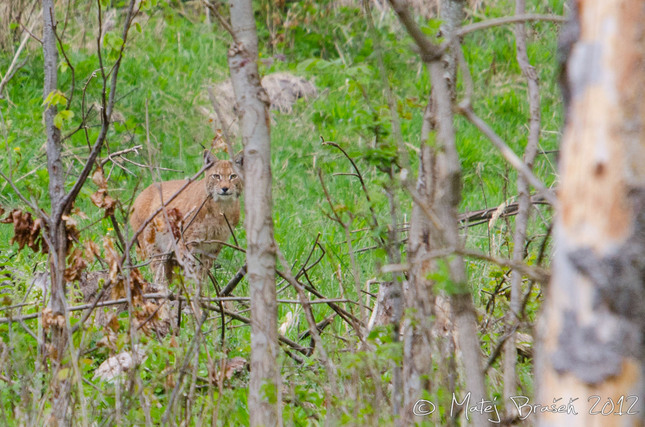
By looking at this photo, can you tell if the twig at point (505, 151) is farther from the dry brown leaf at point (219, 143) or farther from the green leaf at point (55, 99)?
the green leaf at point (55, 99)

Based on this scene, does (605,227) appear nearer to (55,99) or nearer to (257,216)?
(257,216)

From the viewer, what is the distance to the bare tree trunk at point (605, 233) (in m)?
1.42

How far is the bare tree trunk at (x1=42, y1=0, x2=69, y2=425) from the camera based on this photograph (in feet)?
9.86

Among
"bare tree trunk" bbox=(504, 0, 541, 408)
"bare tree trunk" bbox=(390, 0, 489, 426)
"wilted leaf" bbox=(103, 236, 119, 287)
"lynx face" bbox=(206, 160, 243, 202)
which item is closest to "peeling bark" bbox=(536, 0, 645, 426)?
"bare tree trunk" bbox=(390, 0, 489, 426)

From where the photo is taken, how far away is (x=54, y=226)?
311 cm

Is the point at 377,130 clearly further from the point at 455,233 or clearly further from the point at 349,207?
the point at 455,233

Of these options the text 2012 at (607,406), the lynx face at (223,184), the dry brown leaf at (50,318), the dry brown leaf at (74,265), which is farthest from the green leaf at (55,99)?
the lynx face at (223,184)

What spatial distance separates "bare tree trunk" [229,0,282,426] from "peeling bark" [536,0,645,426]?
48.6 inches

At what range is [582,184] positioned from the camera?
145cm

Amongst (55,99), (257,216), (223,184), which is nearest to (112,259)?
(55,99)

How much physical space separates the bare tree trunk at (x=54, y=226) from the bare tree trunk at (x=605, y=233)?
2010 mm

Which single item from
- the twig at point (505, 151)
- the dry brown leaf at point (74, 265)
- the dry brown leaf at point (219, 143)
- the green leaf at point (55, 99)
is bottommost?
the dry brown leaf at point (74, 265)

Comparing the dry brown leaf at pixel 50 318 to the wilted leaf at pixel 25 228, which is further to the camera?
the wilted leaf at pixel 25 228

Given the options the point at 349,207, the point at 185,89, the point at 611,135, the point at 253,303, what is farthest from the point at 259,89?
the point at 185,89
